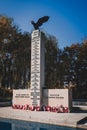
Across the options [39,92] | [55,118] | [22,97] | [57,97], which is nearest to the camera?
[55,118]

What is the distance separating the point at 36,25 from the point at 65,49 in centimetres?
1987

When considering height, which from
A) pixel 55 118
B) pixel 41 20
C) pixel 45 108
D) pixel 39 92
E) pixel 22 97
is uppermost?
pixel 41 20

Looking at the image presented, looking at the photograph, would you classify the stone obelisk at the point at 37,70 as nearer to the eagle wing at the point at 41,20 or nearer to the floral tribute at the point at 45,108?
the floral tribute at the point at 45,108

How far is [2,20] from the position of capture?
123 feet

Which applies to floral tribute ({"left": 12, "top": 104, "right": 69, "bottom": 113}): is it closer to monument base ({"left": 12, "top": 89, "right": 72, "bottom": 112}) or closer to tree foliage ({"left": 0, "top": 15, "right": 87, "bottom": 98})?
monument base ({"left": 12, "top": 89, "right": 72, "bottom": 112})

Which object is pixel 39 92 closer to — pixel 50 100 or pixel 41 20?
pixel 50 100

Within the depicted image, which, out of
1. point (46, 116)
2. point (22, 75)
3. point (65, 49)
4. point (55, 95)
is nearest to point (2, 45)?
point (22, 75)

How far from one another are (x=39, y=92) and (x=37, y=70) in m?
1.98

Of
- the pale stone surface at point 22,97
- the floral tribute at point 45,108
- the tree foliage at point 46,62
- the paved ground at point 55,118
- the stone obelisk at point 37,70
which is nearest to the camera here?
the paved ground at point 55,118

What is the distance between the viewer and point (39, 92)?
71.9 feet

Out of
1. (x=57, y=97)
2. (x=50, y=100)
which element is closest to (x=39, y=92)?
(x=50, y=100)

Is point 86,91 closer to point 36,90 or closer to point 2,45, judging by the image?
point 2,45

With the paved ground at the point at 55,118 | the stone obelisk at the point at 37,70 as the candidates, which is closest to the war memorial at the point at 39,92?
the stone obelisk at the point at 37,70

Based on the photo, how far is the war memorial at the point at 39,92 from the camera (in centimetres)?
2051
